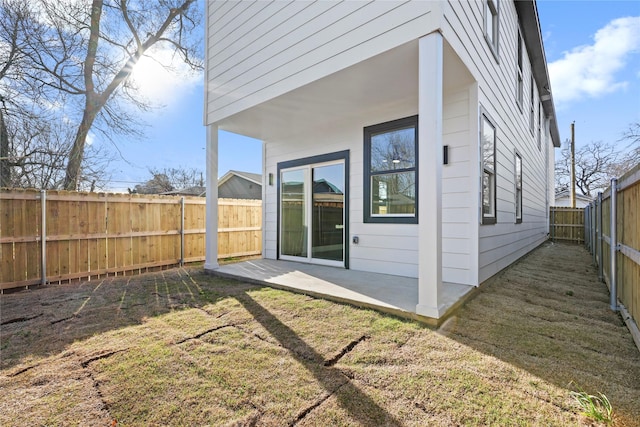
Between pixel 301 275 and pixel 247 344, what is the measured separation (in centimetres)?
229

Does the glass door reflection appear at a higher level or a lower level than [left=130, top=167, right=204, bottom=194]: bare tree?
lower

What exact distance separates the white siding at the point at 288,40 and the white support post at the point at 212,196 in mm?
382

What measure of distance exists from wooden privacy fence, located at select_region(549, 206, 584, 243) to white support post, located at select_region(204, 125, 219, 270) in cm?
1323

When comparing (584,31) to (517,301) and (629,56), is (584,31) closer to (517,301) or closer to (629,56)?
(629,56)

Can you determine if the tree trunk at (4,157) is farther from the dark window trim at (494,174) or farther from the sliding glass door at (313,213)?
the dark window trim at (494,174)

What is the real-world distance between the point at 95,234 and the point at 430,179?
229 inches

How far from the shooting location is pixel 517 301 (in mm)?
3521

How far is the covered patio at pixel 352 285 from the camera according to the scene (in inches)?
120

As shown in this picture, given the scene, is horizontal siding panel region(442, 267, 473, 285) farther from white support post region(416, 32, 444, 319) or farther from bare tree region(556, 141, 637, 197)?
bare tree region(556, 141, 637, 197)

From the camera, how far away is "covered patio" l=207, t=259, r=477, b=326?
120 inches

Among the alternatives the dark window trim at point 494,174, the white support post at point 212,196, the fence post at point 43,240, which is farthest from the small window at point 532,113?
the fence post at point 43,240

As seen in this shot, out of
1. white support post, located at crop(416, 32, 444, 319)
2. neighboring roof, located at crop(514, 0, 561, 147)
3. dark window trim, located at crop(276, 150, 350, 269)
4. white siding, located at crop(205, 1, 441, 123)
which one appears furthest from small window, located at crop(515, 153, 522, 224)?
white siding, located at crop(205, 1, 441, 123)

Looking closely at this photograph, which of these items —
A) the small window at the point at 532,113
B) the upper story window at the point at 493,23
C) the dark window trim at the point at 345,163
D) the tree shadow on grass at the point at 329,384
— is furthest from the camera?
the small window at the point at 532,113

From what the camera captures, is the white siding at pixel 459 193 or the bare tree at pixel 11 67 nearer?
the white siding at pixel 459 193
